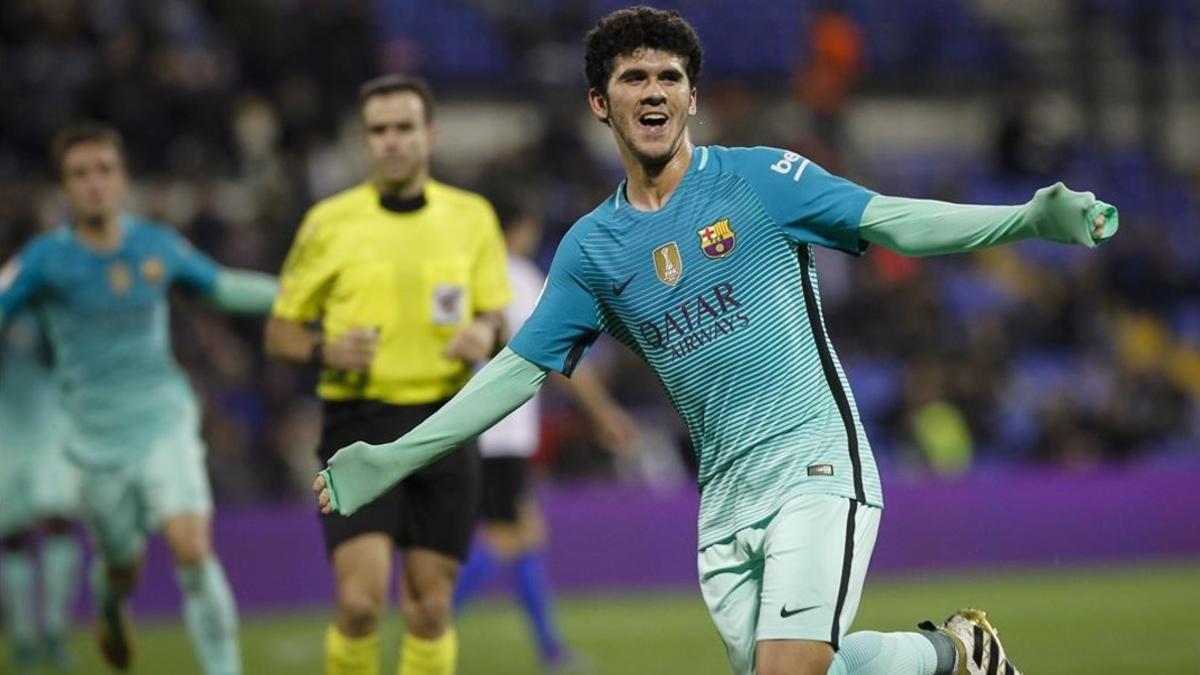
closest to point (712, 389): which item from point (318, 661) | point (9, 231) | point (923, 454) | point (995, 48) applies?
point (318, 661)

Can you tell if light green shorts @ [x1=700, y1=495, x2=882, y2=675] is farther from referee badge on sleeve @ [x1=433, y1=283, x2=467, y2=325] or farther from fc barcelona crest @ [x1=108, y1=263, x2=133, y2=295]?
fc barcelona crest @ [x1=108, y1=263, x2=133, y2=295]

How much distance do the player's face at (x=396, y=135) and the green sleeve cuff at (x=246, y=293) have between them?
182 centimetres

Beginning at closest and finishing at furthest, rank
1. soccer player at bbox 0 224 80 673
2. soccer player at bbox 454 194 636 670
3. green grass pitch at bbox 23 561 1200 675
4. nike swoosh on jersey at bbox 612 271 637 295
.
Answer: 1. nike swoosh on jersey at bbox 612 271 637 295
2. green grass pitch at bbox 23 561 1200 675
3. soccer player at bbox 454 194 636 670
4. soccer player at bbox 0 224 80 673

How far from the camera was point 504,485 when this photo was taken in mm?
11812

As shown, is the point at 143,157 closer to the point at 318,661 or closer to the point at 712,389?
the point at 318,661

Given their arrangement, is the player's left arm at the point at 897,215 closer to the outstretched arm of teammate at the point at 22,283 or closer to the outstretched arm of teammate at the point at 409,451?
the outstretched arm of teammate at the point at 409,451

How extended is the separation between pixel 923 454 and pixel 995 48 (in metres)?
7.81

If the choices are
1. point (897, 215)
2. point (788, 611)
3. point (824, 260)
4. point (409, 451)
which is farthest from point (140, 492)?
point (824, 260)

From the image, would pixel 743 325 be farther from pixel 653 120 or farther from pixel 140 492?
pixel 140 492

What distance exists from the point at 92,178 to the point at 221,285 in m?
0.88

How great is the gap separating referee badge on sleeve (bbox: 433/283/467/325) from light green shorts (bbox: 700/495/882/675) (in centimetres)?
268

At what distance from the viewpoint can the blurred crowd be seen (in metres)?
17.3

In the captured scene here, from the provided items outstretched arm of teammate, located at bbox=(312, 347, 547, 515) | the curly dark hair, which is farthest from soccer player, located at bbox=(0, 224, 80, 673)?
the curly dark hair

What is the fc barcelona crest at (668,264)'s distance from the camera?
19.8 ft
